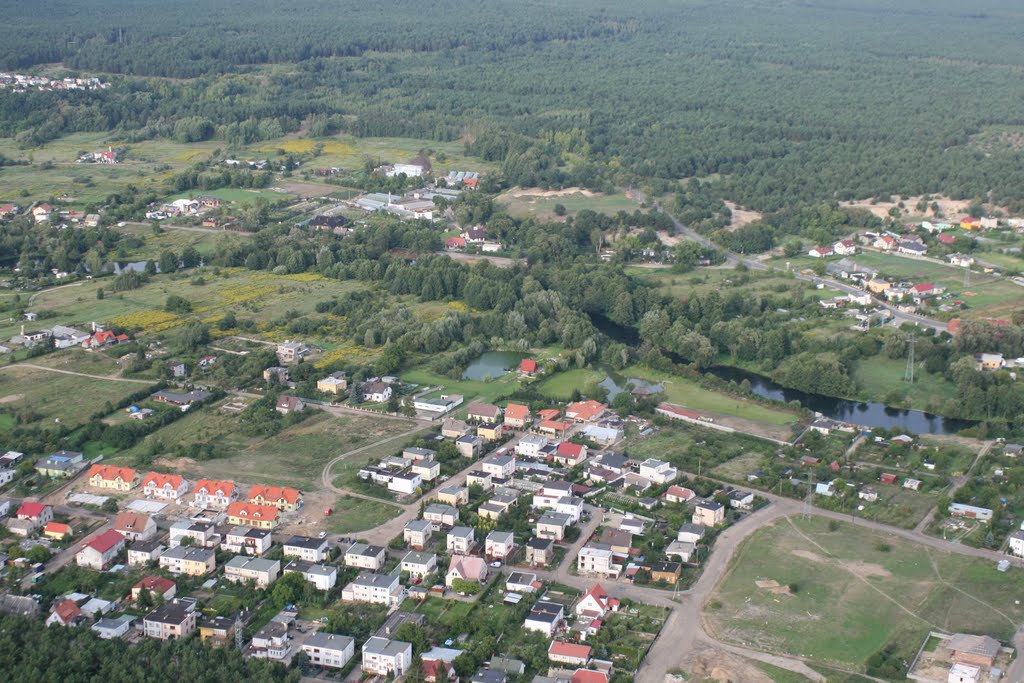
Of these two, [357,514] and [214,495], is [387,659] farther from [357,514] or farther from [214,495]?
[214,495]

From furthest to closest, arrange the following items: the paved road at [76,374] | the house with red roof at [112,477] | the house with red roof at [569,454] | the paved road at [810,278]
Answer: the paved road at [810,278], the paved road at [76,374], the house with red roof at [569,454], the house with red roof at [112,477]

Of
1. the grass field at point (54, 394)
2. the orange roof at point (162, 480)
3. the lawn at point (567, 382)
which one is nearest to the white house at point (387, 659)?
the orange roof at point (162, 480)

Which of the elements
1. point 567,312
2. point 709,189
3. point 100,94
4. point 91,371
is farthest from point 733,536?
point 100,94

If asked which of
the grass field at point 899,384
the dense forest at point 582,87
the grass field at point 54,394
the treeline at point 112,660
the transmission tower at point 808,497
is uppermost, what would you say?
the dense forest at point 582,87

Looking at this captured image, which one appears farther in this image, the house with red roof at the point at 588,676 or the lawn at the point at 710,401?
the lawn at the point at 710,401

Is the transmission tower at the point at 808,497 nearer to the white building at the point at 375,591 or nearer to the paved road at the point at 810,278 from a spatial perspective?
the white building at the point at 375,591

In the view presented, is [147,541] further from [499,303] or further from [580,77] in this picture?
[580,77]

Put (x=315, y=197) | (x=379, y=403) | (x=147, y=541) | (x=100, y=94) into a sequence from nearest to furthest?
(x=147, y=541) < (x=379, y=403) < (x=315, y=197) < (x=100, y=94)

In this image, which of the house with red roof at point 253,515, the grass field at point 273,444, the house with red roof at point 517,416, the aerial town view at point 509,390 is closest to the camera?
the aerial town view at point 509,390
